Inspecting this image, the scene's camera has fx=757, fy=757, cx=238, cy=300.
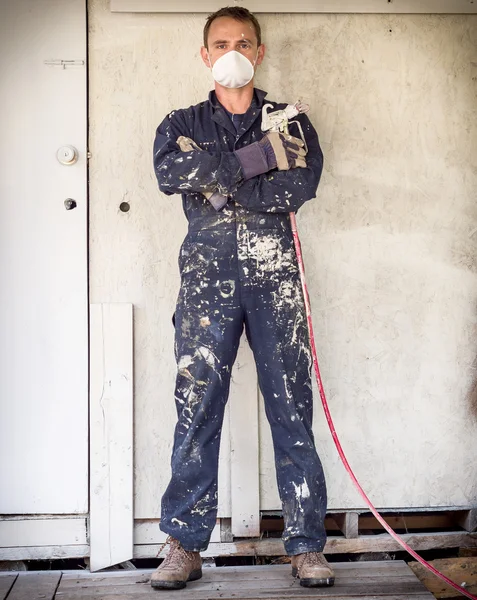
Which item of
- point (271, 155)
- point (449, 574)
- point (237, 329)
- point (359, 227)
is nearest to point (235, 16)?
point (271, 155)

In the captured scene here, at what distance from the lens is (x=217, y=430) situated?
2.53 m

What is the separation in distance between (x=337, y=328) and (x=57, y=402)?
3.70 ft

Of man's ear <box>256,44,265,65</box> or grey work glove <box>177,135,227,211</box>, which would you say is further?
man's ear <box>256,44,265,65</box>

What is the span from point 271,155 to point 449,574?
1.79 meters

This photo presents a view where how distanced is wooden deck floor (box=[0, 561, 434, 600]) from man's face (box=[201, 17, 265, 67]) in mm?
1792

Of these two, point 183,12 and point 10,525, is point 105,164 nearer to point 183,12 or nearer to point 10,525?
point 183,12

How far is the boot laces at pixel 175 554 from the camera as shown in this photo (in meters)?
2.50

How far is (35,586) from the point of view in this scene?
2.64m

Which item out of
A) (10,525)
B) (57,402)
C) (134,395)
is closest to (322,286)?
(134,395)

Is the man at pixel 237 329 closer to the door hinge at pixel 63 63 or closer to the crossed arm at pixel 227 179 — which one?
the crossed arm at pixel 227 179

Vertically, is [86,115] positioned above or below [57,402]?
above

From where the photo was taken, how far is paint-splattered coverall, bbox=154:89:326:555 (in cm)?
248

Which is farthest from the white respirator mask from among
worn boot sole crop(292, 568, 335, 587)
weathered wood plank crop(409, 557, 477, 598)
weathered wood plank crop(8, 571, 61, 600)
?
weathered wood plank crop(409, 557, 477, 598)

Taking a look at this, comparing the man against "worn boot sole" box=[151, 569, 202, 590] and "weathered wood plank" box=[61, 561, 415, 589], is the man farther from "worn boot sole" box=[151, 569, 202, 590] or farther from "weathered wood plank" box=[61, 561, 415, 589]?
"weathered wood plank" box=[61, 561, 415, 589]
